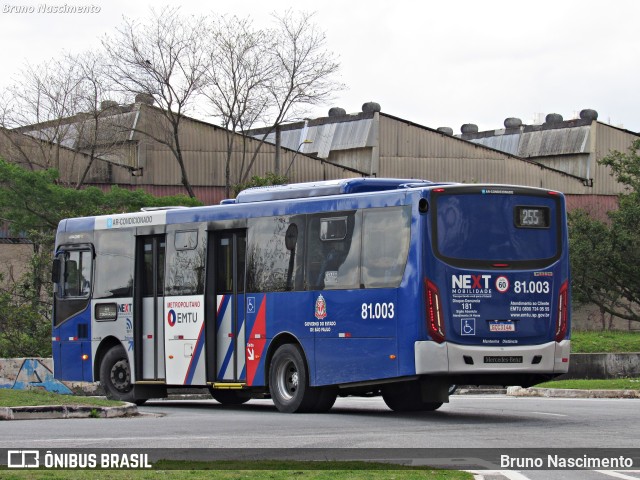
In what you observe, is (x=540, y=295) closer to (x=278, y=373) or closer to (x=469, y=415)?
(x=469, y=415)

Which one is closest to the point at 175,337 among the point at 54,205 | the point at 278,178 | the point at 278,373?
the point at 278,373

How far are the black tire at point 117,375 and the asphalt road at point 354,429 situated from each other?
154cm

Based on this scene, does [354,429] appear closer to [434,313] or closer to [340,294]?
[434,313]

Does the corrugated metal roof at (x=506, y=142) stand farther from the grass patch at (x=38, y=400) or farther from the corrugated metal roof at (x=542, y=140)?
the grass patch at (x=38, y=400)

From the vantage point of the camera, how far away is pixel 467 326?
59.9 feet

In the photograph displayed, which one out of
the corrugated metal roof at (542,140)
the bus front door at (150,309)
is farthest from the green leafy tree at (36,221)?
the corrugated metal roof at (542,140)

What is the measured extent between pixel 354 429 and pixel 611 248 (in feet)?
85.4

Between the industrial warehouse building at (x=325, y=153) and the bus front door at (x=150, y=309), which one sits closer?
the bus front door at (x=150, y=309)

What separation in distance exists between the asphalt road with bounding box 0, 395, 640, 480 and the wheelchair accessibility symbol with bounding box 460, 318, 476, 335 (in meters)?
1.22

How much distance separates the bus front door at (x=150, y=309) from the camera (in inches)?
912

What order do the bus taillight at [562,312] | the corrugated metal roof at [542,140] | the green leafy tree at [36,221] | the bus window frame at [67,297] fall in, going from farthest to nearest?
the corrugated metal roof at [542,140] < the green leafy tree at [36,221] < the bus window frame at [67,297] < the bus taillight at [562,312]

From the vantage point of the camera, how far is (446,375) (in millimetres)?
18203

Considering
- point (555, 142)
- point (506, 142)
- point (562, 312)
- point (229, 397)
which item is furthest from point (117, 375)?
point (506, 142)

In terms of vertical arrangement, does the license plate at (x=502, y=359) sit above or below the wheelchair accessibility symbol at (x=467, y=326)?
below
